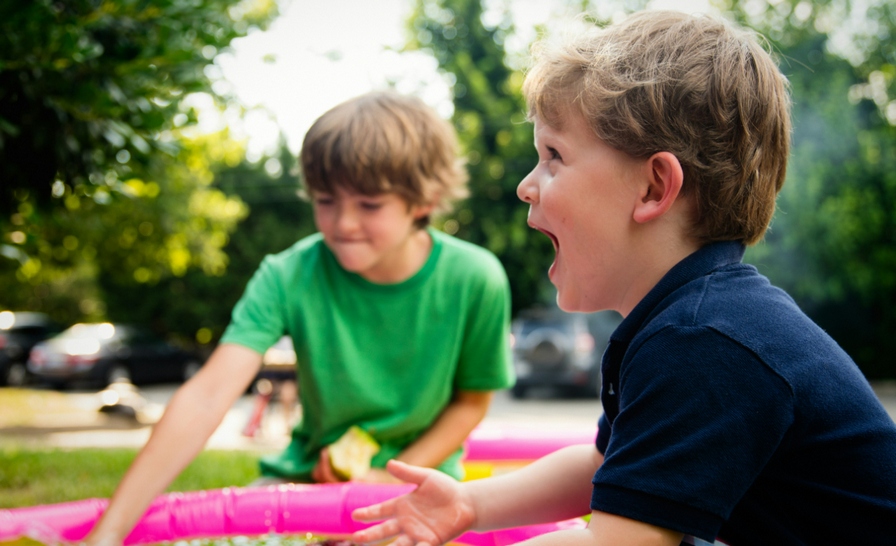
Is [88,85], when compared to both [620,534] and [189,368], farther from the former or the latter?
[189,368]

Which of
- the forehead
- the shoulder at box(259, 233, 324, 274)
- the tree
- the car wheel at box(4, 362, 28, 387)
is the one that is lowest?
the car wheel at box(4, 362, 28, 387)

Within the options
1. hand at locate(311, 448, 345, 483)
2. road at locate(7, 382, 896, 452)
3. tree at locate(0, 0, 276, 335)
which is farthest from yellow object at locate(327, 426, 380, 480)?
road at locate(7, 382, 896, 452)

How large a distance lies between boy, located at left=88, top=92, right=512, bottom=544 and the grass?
6.11 ft

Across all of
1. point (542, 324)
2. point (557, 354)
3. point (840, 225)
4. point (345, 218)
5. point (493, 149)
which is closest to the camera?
point (345, 218)

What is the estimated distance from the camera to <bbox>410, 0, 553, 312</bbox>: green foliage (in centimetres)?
1633

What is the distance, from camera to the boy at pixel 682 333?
102cm

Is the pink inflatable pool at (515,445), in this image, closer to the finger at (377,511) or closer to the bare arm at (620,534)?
the finger at (377,511)

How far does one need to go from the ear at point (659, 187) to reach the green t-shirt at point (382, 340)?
127cm

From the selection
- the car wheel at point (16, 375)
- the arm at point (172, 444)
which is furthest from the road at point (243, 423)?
the arm at point (172, 444)

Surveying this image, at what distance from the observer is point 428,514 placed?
1508 mm

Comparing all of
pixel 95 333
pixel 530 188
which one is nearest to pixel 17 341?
pixel 95 333

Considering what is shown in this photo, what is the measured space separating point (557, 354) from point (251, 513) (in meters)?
11.0

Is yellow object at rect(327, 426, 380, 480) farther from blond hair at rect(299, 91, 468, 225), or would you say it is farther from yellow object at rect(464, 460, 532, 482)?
blond hair at rect(299, 91, 468, 225)

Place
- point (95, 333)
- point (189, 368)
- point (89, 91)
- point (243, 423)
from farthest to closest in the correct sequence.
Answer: point (189, 368) → point (95, 333) → point (243, 423) → point (89, 91)
